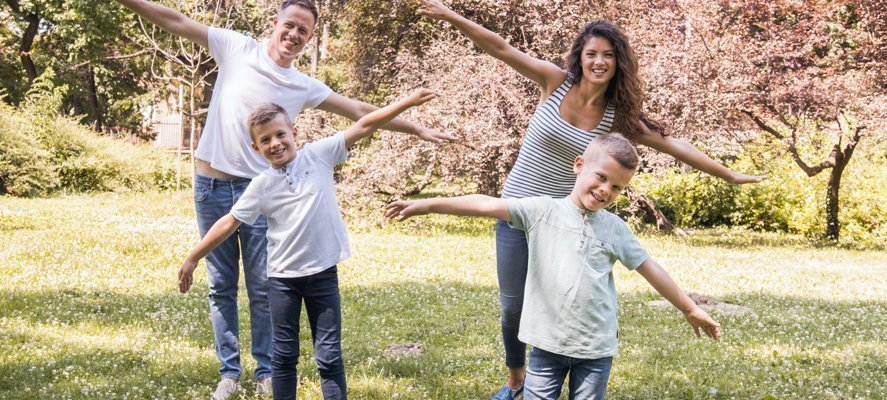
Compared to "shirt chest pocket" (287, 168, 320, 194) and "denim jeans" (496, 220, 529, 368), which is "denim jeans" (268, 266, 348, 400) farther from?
"denim jeans" (496, 220, 529, 368)

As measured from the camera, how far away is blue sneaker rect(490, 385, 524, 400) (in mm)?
4633

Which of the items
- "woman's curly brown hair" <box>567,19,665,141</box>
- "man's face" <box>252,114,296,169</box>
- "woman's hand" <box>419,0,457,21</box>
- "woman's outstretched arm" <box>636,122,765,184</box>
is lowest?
"man's face" <box>252,114,296,169</box>

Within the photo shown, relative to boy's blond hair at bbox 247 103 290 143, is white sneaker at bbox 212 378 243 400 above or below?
below

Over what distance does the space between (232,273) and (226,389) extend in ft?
2.20

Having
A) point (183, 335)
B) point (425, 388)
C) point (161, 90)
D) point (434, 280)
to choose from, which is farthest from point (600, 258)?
point (161, 90)

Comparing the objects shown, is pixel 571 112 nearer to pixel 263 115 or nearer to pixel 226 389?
pixel 263 115

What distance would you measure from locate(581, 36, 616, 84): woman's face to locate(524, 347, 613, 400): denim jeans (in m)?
1.36

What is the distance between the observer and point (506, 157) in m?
13.8

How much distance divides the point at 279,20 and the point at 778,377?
13.0 ft

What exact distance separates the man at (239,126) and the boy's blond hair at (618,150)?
1.02 m

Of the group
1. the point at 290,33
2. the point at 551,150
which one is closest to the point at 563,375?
the point at 551,150

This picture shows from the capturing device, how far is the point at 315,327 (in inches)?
156

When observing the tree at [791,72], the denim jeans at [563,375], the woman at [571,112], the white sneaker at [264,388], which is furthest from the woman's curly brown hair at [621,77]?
the tree at [791,72]

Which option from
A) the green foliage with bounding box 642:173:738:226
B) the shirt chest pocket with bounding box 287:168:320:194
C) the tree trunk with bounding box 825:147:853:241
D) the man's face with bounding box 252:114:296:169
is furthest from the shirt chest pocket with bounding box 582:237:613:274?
the tree trunk with bounding box 825:147:853:241
